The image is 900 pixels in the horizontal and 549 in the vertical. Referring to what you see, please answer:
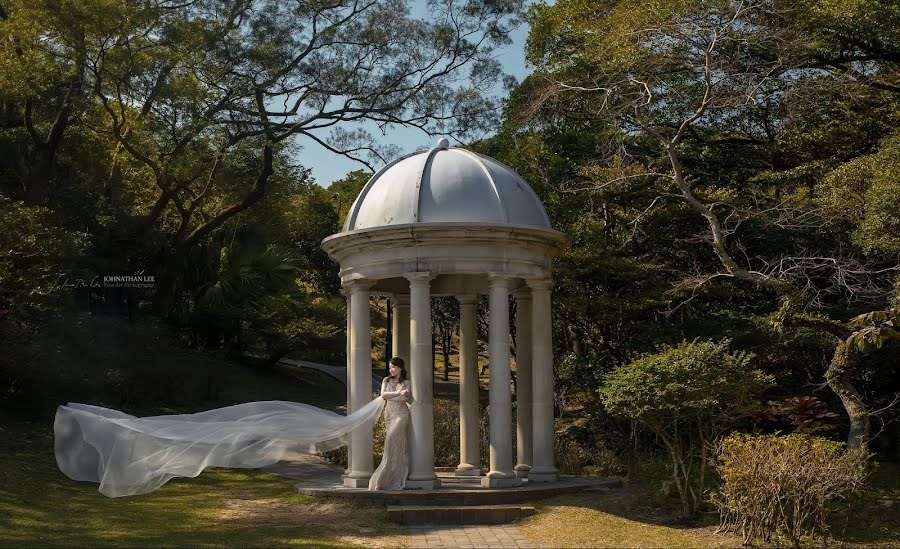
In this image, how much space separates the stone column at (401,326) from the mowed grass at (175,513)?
12.5 feet

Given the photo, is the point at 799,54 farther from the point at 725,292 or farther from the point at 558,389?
the point at 558,389

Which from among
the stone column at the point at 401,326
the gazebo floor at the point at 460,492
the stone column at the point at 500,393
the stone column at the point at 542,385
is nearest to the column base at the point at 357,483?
the gazebo floor at the point at 460,492

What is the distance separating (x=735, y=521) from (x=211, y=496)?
10527mm

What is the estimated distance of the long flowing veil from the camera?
14.8 m

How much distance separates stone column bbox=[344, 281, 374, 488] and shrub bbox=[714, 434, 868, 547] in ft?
22.6

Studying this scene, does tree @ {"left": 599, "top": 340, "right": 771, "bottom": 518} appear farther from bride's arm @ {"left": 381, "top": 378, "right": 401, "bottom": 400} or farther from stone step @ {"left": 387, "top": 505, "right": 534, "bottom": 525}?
bride's arm @ {"left": 381, "top": 378, "right": 401, "bottom": 400}

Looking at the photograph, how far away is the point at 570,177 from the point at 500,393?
14.0 metres

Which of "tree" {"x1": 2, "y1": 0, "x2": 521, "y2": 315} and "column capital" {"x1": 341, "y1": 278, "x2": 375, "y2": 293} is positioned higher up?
"tree" {"x1": 2, "y1": 0, "x2": 521, "y2": 315}

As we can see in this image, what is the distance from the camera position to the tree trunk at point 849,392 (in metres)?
19.0

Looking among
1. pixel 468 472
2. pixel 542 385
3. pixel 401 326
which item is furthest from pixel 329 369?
pixel 542 385

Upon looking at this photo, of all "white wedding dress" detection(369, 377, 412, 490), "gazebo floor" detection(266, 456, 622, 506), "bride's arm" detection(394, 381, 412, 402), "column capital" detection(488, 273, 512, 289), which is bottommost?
"gazebo floor" detection(266, 456, 622, 506)

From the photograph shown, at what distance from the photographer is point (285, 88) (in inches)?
1270

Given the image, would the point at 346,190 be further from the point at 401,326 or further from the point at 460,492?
the point at 460,492

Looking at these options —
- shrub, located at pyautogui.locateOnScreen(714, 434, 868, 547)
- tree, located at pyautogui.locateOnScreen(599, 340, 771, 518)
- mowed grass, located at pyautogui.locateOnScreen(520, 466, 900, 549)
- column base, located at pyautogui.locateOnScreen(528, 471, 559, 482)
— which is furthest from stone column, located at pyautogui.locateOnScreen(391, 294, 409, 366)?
shrub, located at pyautogui.locateOnScreen(714, 434, 868, 547)
